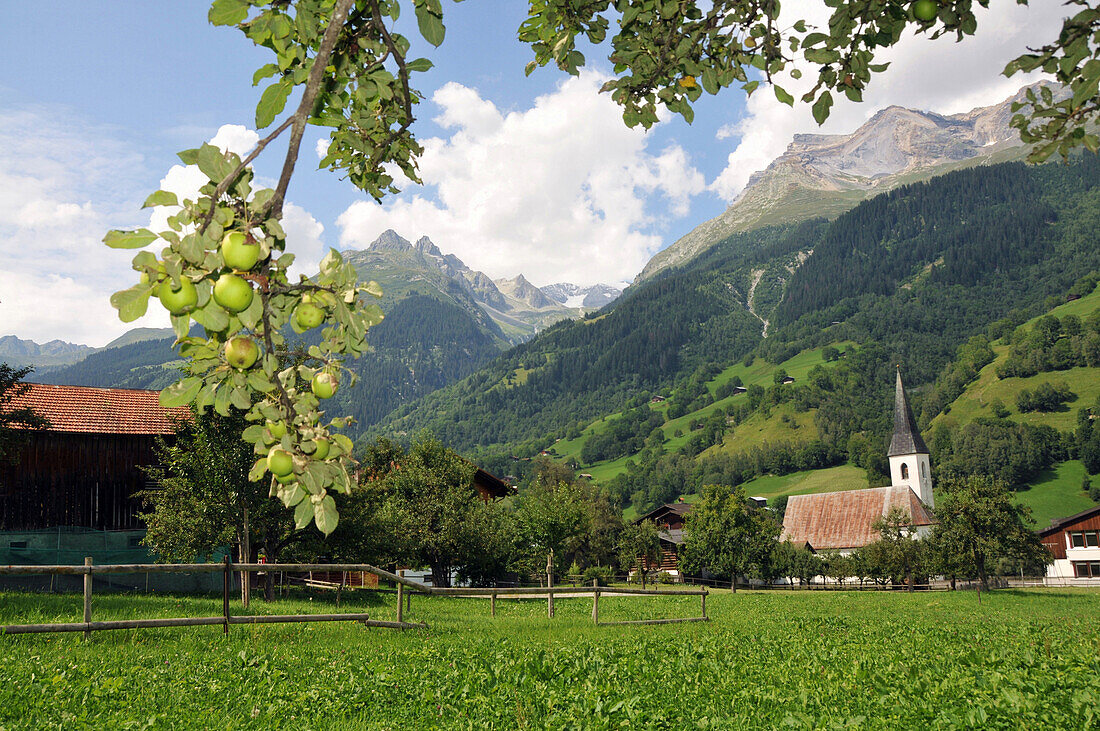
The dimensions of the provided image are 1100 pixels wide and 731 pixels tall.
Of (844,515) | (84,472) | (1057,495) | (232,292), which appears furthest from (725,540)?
(1057,495)

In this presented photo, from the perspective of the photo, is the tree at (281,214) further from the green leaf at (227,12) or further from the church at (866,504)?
the church at (866,504)

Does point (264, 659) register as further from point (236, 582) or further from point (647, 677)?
point (236, 582)

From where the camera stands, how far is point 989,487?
48750 mm

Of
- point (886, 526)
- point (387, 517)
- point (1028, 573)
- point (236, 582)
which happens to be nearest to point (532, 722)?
point (236, 582)

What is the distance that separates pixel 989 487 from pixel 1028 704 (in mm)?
50928

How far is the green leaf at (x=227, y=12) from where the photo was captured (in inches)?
79.0

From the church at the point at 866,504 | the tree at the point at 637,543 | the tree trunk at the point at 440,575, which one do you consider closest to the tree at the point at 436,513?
the tree trunk at the point at 440,575

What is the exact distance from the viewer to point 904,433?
102 meters

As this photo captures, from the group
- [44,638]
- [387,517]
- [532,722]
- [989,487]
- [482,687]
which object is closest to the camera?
[532,722]

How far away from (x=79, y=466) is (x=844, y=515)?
95131 millimetres

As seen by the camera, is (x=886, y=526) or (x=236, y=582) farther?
(x=886, y=526)

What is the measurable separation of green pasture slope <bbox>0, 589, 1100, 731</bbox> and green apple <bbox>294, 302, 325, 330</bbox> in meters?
5.73

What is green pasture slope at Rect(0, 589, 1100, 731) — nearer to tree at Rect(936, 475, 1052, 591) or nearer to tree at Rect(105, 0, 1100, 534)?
tree at Rect(105, 0, 1100, 534)

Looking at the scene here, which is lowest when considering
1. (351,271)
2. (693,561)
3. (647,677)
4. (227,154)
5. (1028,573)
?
(1028,573)
